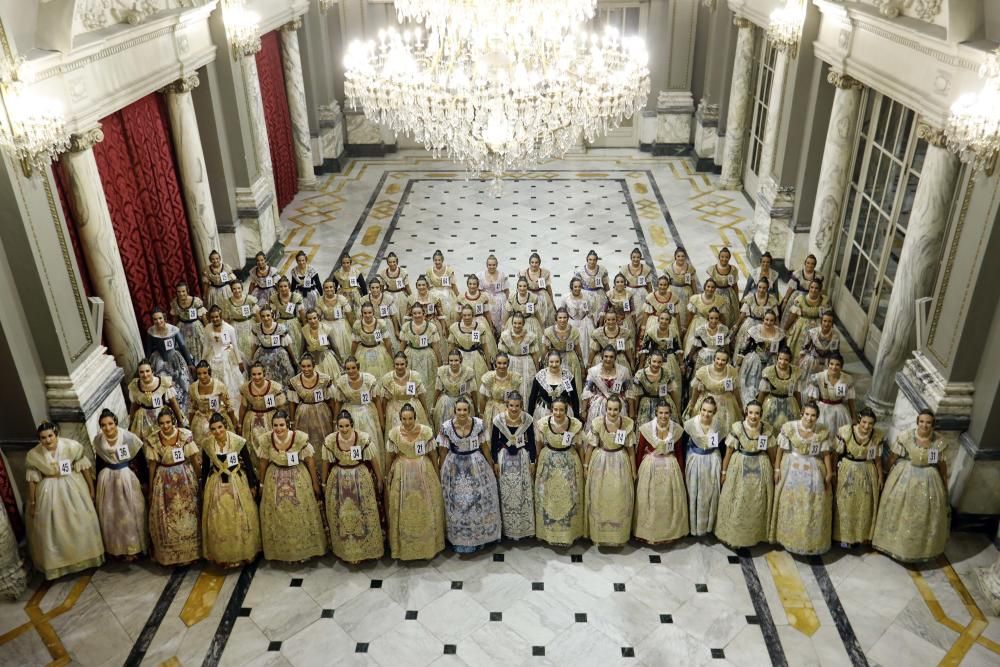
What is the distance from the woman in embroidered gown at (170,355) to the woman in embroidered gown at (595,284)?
4.30 metres

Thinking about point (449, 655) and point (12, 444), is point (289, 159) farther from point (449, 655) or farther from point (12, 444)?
point (449, 655)

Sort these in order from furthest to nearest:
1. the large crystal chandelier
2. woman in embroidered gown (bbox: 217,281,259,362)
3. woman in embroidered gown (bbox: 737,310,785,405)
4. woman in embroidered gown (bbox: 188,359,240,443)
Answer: woman in embroidered gown (bbox: 217,281,259,362)
woman in embroidered gown (bbox: 737,310,785,405)
woman in embroidered gown (bbox: 188,359,240,443)
the large crystal chandelier

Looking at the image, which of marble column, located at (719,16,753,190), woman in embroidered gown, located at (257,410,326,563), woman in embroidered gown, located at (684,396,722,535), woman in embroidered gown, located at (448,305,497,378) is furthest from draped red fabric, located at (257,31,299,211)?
woman in embroidered gown, located at (684,396,722,535)

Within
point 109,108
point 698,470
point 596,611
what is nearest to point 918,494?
point 698,470

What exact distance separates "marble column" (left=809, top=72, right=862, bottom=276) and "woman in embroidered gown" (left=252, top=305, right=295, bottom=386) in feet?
21.9

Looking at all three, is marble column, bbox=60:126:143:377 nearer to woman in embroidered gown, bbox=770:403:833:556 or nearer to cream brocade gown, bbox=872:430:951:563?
woman in embroidered gown, bbox=770:403:833:556

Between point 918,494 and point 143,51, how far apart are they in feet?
27.9

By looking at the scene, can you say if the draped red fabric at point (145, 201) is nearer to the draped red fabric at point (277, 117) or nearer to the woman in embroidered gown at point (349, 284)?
the woman in embroidered gown at point (349, 284)

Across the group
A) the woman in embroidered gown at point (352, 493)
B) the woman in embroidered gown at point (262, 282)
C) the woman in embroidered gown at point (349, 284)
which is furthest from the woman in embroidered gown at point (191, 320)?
the woman in embroidered gown at point (352, 493)

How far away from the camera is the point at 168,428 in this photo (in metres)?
6.36


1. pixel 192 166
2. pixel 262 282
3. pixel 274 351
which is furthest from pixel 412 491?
pixel 192 166

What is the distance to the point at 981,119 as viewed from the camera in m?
5.67

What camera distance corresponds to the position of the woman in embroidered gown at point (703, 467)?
21.5ft

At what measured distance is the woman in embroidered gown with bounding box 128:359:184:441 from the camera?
23.5 feet
